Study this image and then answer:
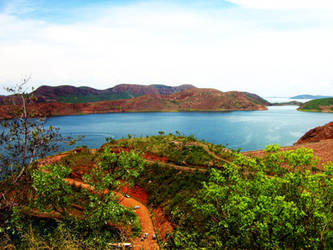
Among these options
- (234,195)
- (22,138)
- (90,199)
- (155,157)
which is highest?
(22,138)

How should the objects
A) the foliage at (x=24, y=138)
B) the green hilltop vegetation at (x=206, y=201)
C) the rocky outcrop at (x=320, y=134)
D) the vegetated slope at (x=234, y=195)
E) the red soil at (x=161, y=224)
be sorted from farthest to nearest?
the rocky outcrop at (x=320, y=134) < the red soil at (x=161, y=224) < the foliage at (x=24, y=138) < the green hilltop vegetation at (x=206, y=201) < the vegetated slope at (x=234, y=195)

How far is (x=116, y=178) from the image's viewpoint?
14219mm

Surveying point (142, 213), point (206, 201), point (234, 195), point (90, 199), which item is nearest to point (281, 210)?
point (234, 195)

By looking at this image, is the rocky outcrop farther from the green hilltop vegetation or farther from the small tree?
the small tree

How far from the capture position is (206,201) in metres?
12.6

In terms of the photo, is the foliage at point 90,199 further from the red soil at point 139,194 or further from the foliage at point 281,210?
the red soil at point 139,194

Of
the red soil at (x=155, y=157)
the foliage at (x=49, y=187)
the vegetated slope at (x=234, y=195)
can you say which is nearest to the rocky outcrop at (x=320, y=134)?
the vegetated slope at (x=234, y=195)

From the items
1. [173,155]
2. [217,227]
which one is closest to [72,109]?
[173,155]

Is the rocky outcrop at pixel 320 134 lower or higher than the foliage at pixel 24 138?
lower

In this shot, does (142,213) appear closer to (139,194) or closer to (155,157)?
(139,194)

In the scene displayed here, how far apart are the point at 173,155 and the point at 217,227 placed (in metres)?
18.9

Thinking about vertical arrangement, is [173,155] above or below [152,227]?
above

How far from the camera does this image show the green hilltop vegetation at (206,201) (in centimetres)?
779

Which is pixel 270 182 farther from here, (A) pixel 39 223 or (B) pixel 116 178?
(A) pixel 39 223
